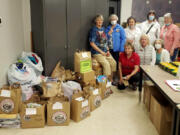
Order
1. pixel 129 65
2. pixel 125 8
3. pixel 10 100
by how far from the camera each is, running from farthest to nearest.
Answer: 1. pixel 125 8
2. pixel 129 65
3. pixel 10 100

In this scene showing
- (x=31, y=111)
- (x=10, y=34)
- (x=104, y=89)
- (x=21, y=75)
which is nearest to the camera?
(x=31, y=111)

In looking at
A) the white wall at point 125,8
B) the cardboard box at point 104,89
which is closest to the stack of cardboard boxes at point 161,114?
the cardboard box at point 104,89

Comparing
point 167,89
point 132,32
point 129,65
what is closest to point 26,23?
point 129,65

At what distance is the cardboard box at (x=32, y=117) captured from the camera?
2451 millimetres

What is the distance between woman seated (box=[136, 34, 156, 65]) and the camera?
3.74m

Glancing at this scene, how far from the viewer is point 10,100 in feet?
8.39

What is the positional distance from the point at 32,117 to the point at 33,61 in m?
1.18

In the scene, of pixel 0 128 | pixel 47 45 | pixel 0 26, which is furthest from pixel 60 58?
pixel 0 128

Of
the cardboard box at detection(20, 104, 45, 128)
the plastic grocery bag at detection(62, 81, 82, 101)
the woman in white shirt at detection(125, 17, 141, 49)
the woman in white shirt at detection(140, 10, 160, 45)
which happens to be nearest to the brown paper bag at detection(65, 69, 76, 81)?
the plastic grocery bag at detection(62, 81, 82, 101)

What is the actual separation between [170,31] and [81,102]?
9.09ft

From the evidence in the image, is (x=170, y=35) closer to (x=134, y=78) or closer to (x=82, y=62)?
(x=134, y=78)

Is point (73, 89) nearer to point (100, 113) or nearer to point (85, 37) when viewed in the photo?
point (100, 113)

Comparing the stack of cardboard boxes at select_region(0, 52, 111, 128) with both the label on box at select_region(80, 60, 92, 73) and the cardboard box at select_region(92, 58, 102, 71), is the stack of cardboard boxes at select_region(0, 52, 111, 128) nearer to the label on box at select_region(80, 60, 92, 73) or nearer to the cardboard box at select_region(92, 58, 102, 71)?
the label on box at select_region(80, 60, 92, 73)

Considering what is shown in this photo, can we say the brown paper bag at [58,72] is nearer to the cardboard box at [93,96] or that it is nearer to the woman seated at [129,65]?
the cardboard box at [93,96]
